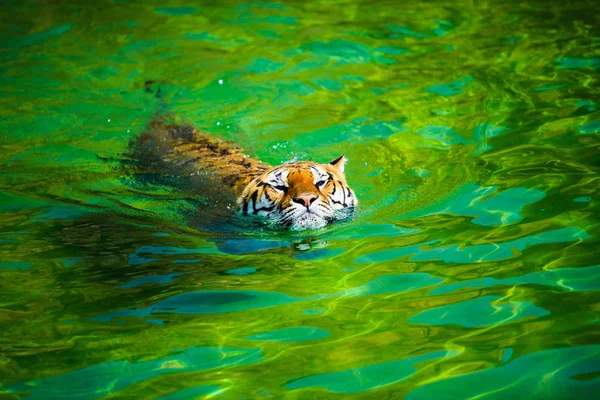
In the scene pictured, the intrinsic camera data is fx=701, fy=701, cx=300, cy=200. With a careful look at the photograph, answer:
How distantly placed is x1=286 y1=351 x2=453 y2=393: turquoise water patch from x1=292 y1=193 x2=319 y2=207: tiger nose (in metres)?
2.08

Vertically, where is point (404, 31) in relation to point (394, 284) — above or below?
above

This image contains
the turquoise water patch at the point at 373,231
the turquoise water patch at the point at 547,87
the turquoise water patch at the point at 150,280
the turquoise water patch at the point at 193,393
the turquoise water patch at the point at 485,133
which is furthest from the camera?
the turquoise water patch at the point at 547,87

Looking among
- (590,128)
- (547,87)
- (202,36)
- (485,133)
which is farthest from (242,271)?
(202,36)

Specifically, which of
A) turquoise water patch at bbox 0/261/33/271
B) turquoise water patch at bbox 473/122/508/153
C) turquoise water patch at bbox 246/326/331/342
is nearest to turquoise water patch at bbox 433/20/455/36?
turquoise water patch at bbox 473/122/508/153

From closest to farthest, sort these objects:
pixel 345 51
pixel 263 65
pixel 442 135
→ pixel 442 135
pixel 263 65
pixel 345 51

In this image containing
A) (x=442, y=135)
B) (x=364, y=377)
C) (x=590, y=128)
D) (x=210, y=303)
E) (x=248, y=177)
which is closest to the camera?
(x=364, y=377)

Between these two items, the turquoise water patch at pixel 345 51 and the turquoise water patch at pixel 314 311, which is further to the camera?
the turquoise water patch at pixel 345 51

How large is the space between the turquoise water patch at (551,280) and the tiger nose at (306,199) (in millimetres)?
1493

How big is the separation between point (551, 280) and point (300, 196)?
1.93m

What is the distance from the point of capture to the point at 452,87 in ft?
25.9

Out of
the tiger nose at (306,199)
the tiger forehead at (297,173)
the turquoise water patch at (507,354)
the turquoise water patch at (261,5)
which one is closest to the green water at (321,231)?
the turquoise water patch at (507,354)

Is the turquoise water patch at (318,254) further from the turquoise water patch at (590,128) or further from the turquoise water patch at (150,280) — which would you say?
the turquoise water patch at (590,128)

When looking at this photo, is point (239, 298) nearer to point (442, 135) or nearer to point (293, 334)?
point (293, 334)

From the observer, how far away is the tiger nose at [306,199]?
16.2ft
